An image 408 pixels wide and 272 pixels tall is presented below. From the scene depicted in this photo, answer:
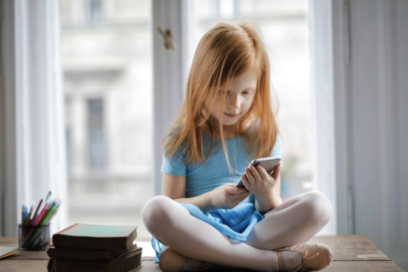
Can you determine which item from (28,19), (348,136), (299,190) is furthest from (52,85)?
(299,190)

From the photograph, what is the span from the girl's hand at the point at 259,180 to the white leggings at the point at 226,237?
9 cm

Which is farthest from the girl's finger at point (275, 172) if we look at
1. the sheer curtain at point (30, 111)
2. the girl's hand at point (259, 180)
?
the sheer curtain at point (30, 111)

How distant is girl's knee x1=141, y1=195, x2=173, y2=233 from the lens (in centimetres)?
81

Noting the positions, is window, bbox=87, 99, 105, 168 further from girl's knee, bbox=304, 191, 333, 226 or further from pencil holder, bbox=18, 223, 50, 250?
girl's knee, bbox=304, 191, 333, 226

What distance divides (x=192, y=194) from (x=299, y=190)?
3580mm

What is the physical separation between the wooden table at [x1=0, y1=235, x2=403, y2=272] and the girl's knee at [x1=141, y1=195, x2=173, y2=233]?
6.2 inches

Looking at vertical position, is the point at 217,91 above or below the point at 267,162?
above

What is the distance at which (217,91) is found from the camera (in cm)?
100

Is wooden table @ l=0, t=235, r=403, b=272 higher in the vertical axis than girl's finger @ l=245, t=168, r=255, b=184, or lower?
lower

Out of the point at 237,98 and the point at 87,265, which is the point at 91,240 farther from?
the point at 237,98

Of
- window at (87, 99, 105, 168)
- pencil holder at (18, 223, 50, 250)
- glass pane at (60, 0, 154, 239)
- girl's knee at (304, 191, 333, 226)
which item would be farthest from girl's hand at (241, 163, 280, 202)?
window at (87, 99, 105, 168)

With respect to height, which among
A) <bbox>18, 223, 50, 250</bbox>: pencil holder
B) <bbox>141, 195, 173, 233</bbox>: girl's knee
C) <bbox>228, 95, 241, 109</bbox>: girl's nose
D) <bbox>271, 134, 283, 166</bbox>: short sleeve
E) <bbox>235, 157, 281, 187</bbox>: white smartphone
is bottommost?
<bbox>18, 223, 50, 250</bbox>: pencil holder

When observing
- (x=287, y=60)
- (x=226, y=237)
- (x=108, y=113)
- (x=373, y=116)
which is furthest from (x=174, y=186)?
(x=108, y=113)

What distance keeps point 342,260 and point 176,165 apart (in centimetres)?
50
